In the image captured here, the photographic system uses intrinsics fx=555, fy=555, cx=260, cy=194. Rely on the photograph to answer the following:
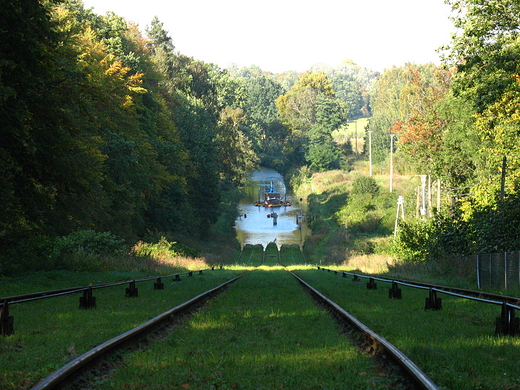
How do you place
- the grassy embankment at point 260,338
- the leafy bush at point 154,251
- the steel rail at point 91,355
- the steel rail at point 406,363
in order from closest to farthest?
the steel rail at point 406,363 → the steel rail at point 91,355 → the grassy embankment at point 260,338 → the leafy bush at point 154,251

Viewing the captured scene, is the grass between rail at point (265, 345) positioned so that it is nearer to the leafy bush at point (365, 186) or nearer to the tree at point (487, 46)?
the tree at point (487, 46)

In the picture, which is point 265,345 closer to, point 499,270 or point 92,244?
point 499,270

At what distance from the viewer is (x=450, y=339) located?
28.4ft

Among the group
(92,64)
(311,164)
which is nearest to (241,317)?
(92,64)

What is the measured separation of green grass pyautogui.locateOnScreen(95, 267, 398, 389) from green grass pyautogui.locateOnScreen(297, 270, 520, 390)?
2.38 feet

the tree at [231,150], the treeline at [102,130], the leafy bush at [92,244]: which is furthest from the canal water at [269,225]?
the leafy bush at [92,244]

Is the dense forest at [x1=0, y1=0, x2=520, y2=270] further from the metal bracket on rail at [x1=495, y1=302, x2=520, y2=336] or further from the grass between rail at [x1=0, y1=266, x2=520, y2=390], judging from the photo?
the metal bracket on rail at [x1=495, y1=302, x2=520, y2=336]

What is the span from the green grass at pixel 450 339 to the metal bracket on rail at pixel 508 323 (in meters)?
0.22

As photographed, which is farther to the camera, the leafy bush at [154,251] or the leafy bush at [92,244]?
the leafy bush at [154,251]

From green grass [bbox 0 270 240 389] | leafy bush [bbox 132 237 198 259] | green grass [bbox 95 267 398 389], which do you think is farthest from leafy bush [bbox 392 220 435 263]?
green grass [bbox 95 267 398 389]

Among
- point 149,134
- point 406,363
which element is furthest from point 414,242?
point 406,363

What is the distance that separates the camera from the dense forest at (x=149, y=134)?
20.8m

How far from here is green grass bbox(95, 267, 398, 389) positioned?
6.38 metres

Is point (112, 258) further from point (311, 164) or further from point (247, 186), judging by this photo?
point (247, 186)
